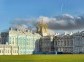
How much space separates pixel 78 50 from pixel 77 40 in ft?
6.98

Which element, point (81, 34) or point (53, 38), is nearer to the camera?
point (81, 34)

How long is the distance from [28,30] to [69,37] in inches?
312

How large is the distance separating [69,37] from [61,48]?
263cm

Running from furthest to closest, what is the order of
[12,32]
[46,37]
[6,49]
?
[46,37] < [12,32] < [6,49]

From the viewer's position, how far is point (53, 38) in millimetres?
73250

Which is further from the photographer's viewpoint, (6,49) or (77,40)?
(77,40)

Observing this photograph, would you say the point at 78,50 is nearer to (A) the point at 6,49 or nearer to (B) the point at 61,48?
(B) the point at 61,48

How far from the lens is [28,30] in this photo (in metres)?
71.8

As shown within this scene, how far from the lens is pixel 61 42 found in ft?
236

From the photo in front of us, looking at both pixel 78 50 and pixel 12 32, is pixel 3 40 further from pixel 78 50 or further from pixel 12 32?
pixel 78 50

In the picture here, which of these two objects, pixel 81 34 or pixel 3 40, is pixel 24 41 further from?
pixel 81 34

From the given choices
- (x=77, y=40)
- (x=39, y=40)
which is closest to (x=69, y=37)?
(x=77, y=40)

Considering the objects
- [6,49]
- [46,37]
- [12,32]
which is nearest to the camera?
[6,49]

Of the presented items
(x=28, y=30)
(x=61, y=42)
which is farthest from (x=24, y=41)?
(x=61, y=42)
